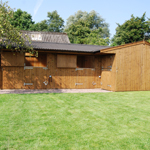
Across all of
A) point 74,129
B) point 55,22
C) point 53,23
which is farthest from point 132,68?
point 55,22

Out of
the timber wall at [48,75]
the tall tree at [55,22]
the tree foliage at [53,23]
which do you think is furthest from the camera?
the tall tree at [55,22]

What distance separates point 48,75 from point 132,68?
5466 mm

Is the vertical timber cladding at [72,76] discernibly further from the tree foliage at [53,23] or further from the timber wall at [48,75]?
the tree foliage at [53,23]

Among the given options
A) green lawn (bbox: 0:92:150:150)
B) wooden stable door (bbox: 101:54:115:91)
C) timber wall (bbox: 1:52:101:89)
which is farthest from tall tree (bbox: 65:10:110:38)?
green lawn (bbox: 0:92:150:150)

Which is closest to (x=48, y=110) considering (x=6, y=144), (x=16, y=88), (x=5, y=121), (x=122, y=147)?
(x=5, y=121)

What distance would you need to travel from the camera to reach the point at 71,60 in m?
11.6

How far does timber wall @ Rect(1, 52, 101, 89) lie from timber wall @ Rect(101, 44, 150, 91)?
1928 mm

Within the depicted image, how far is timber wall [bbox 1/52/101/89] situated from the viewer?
10617 millimetres

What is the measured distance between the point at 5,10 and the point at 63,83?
5.52m

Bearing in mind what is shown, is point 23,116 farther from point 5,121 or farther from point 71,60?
point 71,60

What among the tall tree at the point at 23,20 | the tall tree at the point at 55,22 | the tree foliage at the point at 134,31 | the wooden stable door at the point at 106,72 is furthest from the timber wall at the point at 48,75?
Result: the tall tree at the point at 55,22

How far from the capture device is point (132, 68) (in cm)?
1122

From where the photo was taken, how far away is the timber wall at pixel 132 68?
10789mm

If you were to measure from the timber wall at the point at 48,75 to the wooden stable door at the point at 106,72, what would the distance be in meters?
0.44
